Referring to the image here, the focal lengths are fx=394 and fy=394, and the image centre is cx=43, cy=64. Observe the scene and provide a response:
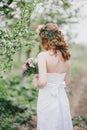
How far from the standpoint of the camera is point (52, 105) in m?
6.96

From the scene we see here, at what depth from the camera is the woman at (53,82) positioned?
22.2 ft

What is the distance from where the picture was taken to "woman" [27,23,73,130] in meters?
6.77

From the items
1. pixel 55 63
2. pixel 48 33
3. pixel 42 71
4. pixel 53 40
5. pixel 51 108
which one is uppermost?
pixel 48 33

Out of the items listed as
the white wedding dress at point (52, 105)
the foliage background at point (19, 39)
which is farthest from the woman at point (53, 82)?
the foliage background at point (19, 39)

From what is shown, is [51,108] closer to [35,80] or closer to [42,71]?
[35,80]

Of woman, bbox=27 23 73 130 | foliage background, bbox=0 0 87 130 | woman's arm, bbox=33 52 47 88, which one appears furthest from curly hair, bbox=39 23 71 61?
foliage background, bbox=0 0 87 130

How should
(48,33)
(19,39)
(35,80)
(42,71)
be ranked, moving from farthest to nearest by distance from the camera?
(19,39) < (35,80) < (48,33) < (42,71)

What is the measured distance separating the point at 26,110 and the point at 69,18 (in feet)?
12.2

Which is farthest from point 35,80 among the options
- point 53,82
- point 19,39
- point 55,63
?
point 19,39

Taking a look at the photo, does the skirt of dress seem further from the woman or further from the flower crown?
the flower crown

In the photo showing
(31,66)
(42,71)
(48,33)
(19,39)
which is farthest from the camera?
(19,39)

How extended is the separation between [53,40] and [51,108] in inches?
47.2

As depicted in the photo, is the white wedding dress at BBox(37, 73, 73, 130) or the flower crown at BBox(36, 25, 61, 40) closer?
the flower crown at BBox(36, 25, 61, 40)

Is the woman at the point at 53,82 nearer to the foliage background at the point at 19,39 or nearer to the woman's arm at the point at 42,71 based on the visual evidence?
the woman's arm at the point at 42,71
